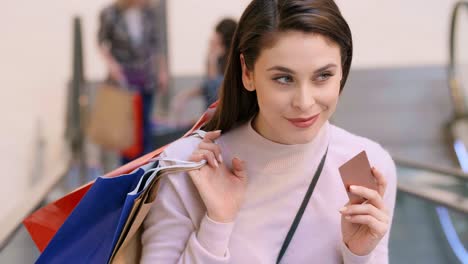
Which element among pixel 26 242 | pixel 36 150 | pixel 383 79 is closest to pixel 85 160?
pixel 36 150

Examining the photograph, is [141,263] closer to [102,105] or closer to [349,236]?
[349,236]

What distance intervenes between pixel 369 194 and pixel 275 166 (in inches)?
11.2

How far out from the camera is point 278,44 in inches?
56.3

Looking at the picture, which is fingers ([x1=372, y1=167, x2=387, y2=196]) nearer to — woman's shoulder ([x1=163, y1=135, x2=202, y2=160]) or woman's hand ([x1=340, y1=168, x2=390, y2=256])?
woman's hand ([x1=340, y1=168, x2=390, y2=256])

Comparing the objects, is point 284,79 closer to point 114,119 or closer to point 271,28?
point 271,28

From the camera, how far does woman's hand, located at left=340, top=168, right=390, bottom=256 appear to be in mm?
1408

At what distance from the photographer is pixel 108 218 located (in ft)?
4.66

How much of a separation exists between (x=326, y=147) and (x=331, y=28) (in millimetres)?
352

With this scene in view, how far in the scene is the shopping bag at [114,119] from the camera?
14.2 ft

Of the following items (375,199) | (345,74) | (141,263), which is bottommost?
(141,263)

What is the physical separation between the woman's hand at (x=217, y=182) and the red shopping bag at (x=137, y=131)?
2.92 meters

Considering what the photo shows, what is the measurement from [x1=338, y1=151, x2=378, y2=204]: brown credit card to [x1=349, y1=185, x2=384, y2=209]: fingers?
20mm

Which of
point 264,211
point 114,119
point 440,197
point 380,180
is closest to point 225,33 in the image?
point 114,119

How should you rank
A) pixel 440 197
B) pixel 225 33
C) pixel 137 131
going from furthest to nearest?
pixel 137 131 → pixel 225 33 → pixel 440 197
